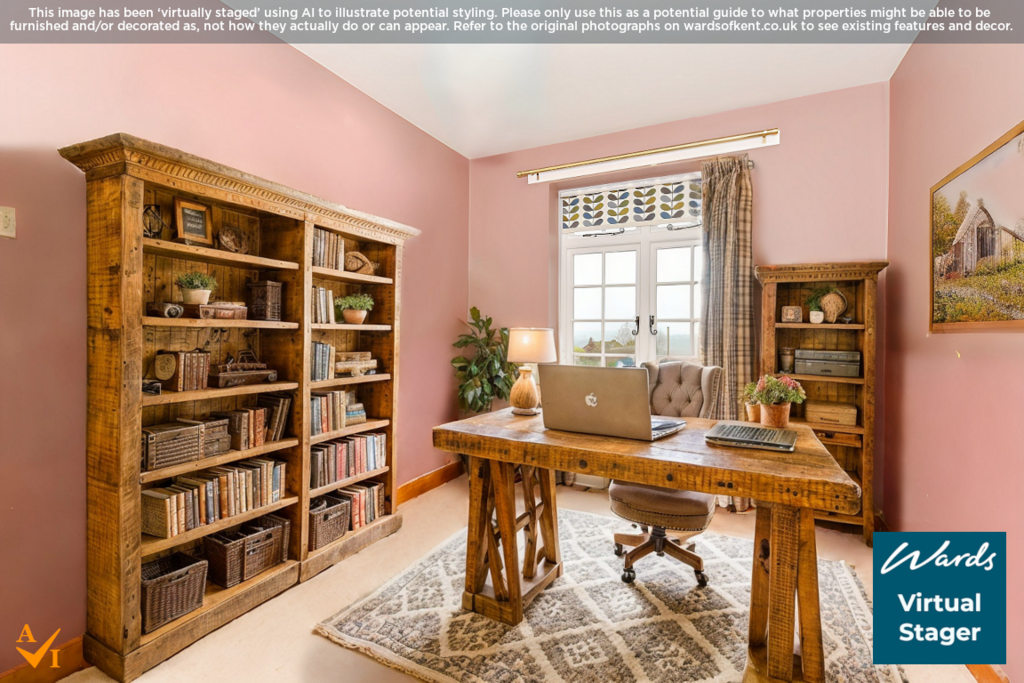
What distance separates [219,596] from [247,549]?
20 centimetres

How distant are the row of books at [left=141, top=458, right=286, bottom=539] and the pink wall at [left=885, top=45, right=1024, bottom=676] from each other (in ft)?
9.51

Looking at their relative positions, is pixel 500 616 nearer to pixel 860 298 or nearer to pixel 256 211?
pixel 256 211

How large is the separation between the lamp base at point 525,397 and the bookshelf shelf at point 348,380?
0.99m

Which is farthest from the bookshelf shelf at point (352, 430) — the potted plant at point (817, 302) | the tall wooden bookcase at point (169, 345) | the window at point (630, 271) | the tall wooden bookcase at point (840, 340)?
the potted plant at point (817, 302)

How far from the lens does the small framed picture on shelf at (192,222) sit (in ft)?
6.79

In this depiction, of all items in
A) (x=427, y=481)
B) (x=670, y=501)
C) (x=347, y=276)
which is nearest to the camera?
(x=670, y=501)

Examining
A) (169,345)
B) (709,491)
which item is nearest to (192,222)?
(169,345)

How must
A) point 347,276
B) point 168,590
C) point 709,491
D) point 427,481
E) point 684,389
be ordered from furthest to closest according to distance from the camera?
point 427,481, point 347,276, point 684,389, point 168,590, point 709,491

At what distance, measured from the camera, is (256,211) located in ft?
8.04

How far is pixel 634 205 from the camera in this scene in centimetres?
391

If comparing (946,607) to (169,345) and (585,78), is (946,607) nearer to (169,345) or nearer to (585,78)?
(585,78)

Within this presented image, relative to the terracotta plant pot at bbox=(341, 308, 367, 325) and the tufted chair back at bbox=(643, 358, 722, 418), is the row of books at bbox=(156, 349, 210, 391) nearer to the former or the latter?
the terracotta plant pot at bbox=(341, 308, 367, 325)

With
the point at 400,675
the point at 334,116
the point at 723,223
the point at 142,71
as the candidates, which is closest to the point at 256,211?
the point at 142,71

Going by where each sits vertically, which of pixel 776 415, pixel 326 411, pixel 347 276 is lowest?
pixel 326 411
